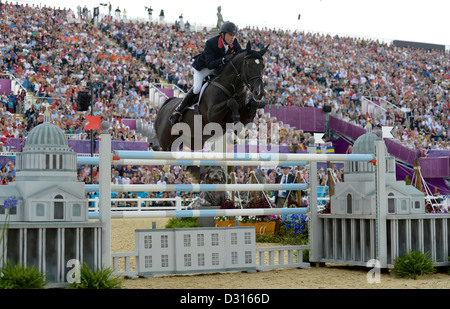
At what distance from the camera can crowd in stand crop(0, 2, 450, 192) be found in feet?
68.9

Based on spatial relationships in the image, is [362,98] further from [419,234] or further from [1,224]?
[1,224]

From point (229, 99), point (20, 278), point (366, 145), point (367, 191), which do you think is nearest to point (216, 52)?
point (229, 99)

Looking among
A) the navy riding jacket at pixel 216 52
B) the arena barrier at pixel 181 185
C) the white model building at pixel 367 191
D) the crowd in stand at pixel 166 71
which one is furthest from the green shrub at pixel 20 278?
the crowd in stand at pixel 166 71

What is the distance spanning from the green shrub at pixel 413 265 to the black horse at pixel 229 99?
2.52 m

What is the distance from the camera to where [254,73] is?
780 centimetres

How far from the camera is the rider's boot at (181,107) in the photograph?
8930 mm

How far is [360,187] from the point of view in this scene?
275 inches

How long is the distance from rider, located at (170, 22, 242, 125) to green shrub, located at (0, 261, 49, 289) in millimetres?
4171

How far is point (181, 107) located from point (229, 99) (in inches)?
43.3

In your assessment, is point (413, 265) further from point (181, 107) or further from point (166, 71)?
point (166, 71)

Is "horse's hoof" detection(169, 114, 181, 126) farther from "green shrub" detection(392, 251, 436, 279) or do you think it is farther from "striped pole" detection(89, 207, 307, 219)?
"green shrub" detection(392, 251, 436, 279)

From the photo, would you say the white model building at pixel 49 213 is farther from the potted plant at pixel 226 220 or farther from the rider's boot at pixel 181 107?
the potted plant at pixel 226 220
